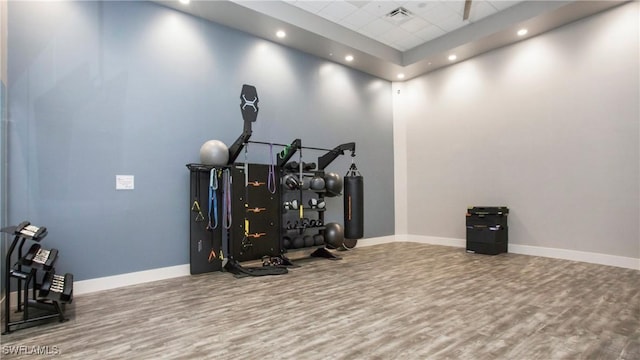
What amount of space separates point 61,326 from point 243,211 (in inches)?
97.1

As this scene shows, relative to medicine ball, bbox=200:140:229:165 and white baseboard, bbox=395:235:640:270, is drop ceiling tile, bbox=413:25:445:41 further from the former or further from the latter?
medicine ball, bbox=200:140:229:165

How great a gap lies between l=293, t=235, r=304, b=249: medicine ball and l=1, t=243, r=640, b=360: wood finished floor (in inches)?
33.8

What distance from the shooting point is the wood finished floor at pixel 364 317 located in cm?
238

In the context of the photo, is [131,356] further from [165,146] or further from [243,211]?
[165,146]

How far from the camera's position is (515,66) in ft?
20.5

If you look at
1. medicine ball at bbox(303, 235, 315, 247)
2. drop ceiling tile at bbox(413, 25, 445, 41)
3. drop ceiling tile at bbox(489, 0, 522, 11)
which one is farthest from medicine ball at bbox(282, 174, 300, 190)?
drop ceiling tile at bbox(489, 0, 522, 11)

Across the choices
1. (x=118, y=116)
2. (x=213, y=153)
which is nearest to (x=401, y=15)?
(x=213, y=153)

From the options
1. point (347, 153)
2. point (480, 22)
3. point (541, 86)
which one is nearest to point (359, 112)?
point (347, 153)

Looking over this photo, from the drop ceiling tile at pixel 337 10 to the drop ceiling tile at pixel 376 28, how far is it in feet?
1.86

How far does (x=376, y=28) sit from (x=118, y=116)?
4.65m

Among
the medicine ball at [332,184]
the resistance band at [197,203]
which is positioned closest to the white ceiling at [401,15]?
Answer: the medicine ball at [332,184]

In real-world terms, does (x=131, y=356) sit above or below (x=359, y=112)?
below

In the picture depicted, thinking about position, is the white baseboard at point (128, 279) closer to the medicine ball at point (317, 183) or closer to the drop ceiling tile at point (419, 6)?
the medicine ball at point (317, 183)

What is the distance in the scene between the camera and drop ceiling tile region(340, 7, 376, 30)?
228 inches
